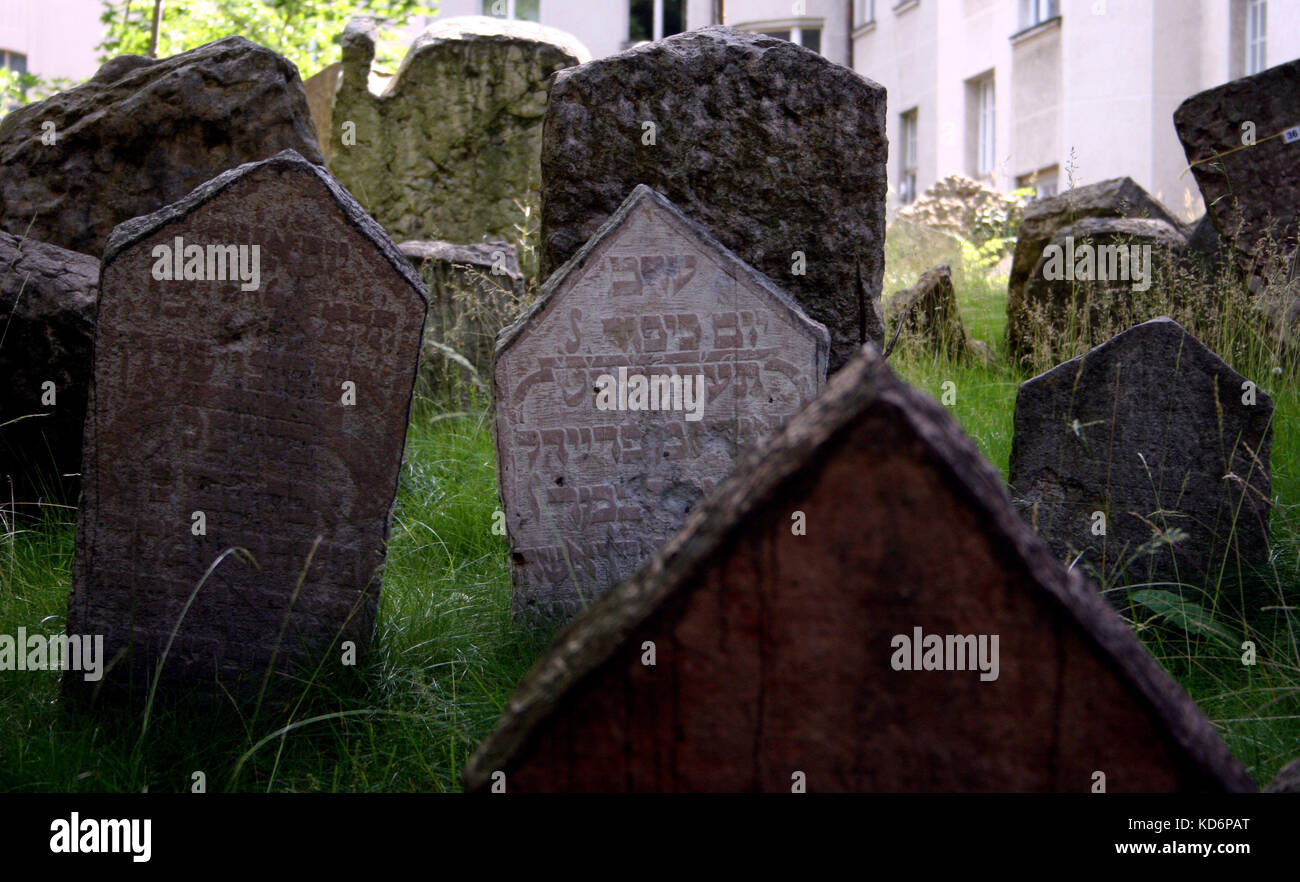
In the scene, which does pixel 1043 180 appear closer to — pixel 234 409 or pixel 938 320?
pixel 938 320

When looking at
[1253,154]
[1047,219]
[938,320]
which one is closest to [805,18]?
[1047,219]

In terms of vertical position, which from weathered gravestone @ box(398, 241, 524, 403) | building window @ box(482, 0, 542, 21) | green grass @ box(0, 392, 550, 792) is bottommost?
green grass @ box(0, 392, 550, 792)

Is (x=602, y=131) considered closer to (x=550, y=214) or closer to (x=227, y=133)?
(x=550, y=214)

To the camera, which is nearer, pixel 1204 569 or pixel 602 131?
pixel 1204 569

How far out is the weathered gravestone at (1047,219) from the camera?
6828 mm

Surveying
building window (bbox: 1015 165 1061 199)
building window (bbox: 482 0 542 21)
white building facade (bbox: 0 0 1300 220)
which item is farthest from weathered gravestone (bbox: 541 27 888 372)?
building window (bbox: 482 0 542 21)

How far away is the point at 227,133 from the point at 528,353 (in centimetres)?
284

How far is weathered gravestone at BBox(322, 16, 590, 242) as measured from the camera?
865 cm

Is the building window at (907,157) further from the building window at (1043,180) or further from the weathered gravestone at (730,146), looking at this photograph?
the weathered gravestone at (730,146)

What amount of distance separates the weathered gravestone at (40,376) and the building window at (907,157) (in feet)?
57.4

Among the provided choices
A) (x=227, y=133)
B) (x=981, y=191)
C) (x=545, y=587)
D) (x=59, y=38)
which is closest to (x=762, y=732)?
(x=545, y=587)

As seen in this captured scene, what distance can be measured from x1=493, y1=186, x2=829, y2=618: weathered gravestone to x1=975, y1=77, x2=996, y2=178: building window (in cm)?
1518

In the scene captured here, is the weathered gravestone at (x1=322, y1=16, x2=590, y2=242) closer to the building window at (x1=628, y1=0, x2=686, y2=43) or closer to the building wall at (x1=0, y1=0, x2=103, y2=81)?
the building window at (x1=628, y1=0, x2=686, y2=43)

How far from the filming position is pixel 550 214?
171 inches
